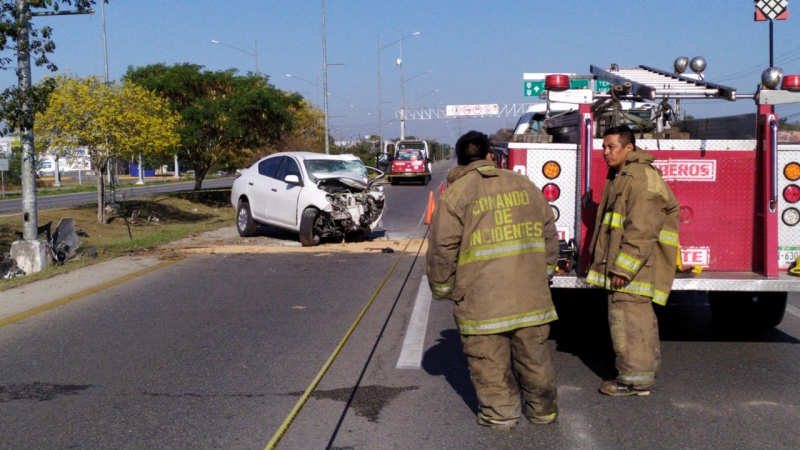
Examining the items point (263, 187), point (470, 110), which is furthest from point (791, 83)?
point (470, 110)

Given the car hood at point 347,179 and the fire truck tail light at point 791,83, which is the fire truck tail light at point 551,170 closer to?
the fire truck tail light at point 791,83

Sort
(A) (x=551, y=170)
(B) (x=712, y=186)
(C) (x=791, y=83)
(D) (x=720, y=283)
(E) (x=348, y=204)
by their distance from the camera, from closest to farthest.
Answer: (D) (x=720, y=283) → (C) (x=791, y=83) → (B) (x=712, y=186) → (A) (x=551, y=170) → (E) (x=348, y=204)

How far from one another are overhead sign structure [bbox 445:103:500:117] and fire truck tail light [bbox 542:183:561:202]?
3292 inches

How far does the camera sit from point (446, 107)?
3533 inches

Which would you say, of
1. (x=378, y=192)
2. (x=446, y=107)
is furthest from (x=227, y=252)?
(x=446, y=107)

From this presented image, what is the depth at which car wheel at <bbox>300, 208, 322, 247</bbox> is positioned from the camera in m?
14.9

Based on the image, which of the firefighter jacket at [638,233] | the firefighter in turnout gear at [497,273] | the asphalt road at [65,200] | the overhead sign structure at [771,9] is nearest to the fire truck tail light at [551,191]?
the firefighter jacket at [638,233]

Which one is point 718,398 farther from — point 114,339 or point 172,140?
point 172,140

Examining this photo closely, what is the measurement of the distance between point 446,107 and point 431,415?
8576 cm

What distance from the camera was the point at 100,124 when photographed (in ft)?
69.4

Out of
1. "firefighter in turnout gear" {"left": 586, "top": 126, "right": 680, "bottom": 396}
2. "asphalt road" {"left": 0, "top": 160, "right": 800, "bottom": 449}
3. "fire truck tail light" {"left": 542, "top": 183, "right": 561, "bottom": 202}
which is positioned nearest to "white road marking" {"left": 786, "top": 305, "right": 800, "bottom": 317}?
"asphalt road" {"left": 0, "top": 160, "right": 800, "bottom": 449}

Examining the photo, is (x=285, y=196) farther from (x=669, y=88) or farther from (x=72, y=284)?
(x=669, y=88)

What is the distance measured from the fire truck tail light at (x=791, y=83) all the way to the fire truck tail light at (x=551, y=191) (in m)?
2.00

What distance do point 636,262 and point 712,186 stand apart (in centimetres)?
163
